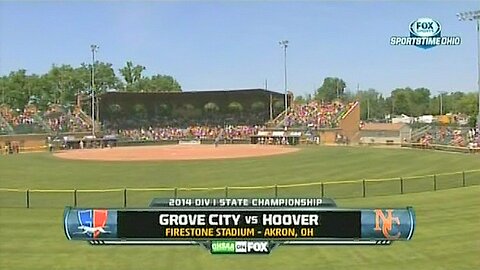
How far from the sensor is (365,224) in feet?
32.4

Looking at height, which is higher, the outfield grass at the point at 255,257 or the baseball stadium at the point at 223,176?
the baseball stadium at the point at 223,176

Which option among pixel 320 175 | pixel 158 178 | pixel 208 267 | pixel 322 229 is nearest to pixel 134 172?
pixel 158 178

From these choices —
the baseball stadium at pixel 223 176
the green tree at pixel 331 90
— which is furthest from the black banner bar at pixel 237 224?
the green tree at pixel 331 90

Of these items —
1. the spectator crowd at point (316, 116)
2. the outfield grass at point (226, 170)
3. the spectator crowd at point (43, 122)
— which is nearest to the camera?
the outfield grass at point (226, 170)

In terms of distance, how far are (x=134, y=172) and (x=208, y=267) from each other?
56.0ft

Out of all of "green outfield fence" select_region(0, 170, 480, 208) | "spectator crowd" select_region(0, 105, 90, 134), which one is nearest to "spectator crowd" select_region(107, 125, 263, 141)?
"spectator crowd" select_region(0, 105, 90, 134)

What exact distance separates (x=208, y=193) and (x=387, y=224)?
32.0 ft

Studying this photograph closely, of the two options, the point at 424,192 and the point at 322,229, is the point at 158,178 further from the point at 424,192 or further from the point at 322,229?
the point at 322,229

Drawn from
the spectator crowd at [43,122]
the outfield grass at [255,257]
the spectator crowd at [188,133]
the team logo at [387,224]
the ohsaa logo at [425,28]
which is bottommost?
the outfield grass at [255,257]

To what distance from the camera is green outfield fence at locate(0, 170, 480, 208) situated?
18109 millimetres

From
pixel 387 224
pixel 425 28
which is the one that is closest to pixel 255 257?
pixel 387 224

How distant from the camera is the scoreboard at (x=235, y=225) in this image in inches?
388

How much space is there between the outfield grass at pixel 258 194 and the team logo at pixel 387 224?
49.6 inches

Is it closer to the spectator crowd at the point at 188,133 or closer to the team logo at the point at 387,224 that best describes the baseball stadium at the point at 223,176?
the spectator crowd at the point at 188,133
